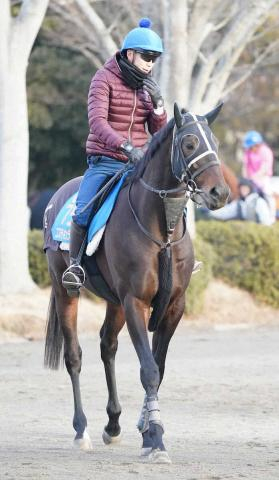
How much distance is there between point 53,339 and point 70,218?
40.7 inches

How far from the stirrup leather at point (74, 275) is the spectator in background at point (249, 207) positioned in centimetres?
1111

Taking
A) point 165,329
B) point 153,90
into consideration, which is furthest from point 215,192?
point 153,90

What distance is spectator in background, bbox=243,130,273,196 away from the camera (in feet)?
69.4

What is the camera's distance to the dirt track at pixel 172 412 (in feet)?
24.2

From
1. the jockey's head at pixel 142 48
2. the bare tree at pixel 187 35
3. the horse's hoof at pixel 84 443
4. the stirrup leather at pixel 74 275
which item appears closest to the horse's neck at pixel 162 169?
the jockey's head at pixel 142 48

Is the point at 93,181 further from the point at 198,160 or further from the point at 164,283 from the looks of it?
the point at 198,160

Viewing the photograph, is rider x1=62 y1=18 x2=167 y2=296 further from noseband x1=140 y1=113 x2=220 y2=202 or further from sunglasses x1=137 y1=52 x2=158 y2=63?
noseband x1=140 y1=113 x2=220 y2=202

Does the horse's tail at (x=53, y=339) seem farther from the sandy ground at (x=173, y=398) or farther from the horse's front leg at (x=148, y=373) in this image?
the horse's front leg at (x=148, y=373)

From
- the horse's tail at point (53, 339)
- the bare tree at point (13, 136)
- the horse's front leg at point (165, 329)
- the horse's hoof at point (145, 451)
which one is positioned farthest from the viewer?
the bare tree at point (13, 136)

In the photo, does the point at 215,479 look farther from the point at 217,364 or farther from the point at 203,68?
Result: the point at 203,68

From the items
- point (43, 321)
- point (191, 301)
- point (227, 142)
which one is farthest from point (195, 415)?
point (227, 142)

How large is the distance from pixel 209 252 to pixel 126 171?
8806mm

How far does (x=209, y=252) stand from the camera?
17281mm

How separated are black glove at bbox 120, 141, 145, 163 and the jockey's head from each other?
2.01 ft
